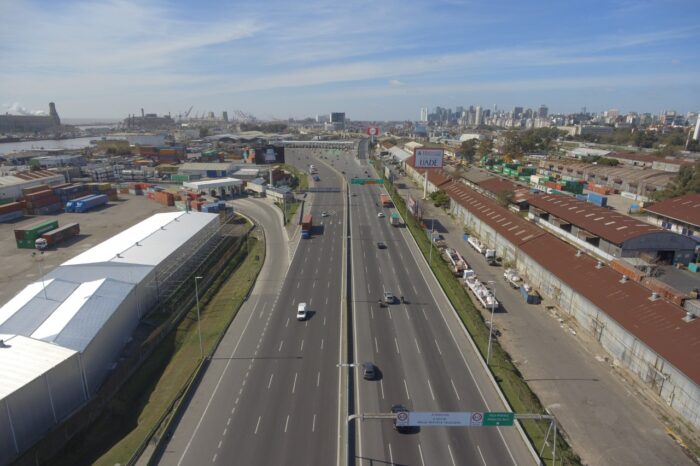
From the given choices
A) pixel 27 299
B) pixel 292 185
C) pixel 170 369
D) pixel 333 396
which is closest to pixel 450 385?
pixel 333 396

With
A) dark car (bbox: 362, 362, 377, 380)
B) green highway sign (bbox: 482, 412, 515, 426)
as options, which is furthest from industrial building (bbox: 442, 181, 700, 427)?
dark car (bbox: 362, 362, 377, 380)

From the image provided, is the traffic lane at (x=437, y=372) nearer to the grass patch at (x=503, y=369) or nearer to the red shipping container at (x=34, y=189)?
the grass patch at (x=503, y=369)

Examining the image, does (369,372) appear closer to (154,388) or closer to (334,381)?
(334,381)

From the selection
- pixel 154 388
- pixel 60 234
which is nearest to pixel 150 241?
pixel 154 388

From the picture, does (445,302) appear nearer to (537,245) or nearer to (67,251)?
(537,245)

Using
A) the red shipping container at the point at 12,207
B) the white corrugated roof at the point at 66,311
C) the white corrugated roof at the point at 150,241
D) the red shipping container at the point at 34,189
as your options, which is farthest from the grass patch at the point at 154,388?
the red shipping container at the point at 34,189

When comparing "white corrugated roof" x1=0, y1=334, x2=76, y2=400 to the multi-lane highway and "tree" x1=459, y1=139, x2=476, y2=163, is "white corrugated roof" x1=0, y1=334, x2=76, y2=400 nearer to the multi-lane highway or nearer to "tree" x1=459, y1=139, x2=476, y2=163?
the multi-lane highway
